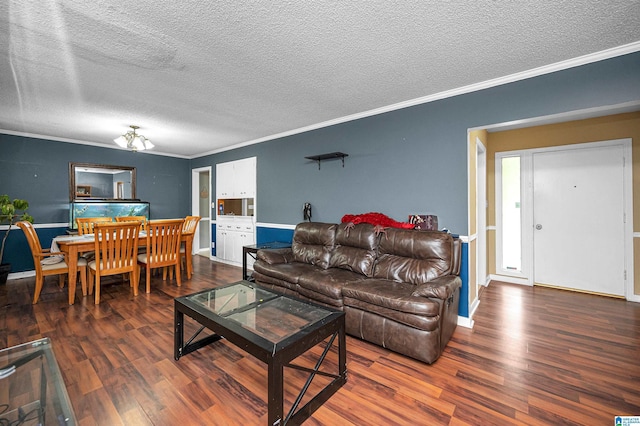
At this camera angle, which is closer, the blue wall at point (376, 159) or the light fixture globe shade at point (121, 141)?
the blue wall at point (376, 159)

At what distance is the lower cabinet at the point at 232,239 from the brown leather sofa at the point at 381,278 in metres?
1.92

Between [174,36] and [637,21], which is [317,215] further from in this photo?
[637,21]

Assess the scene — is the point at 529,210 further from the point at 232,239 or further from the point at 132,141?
the point at 132,141

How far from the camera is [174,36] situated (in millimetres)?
1990

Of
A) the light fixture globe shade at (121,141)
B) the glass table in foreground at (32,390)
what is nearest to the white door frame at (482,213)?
the glass table in foreground at (32,390)

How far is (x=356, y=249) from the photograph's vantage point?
10.6 ft

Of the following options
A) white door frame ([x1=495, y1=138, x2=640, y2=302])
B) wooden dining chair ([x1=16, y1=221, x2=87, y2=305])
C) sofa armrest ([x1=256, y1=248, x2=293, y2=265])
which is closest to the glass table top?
sofa armrest ([x1=256, y1=248, x2=293, y2=265])

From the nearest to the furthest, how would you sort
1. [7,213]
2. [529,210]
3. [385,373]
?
[385,373], [7,213], [529,210]

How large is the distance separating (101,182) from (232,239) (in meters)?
2.90

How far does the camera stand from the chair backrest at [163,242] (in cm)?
387

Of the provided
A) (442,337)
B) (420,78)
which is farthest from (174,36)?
(442,337)

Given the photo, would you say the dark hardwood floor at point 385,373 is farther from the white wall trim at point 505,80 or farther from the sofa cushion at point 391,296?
the white wall trim at point 505,80

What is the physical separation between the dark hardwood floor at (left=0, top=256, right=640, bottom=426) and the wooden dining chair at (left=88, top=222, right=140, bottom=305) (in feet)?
1.63

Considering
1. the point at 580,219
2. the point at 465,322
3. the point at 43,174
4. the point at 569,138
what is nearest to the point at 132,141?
the point at 43,174
